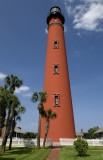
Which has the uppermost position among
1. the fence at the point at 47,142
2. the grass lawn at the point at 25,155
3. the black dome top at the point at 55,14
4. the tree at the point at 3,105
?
the black dome top at the point at 55,14

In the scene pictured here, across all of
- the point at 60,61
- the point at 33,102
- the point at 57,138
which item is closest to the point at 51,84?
the point at 60,61

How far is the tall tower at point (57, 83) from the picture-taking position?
2255cm

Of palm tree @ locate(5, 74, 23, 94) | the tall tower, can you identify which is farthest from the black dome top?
palm tree @ locate(5, 74, 23, 94)

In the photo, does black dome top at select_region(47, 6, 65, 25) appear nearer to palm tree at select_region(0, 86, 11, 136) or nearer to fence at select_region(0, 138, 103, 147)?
palm tree at select_region(0, 86, 11, 136)

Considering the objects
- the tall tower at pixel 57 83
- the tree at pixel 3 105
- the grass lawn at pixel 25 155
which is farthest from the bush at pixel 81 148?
the tall tower at pixel 57 83

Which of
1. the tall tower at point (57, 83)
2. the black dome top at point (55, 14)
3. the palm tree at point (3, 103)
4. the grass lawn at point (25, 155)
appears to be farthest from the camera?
the black dome top at point (55, 14)

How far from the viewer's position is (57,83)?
24.7m

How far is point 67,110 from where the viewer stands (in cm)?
2355

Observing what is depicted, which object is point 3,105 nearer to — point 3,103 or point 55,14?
point 3,103

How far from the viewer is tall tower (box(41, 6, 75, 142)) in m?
22.5

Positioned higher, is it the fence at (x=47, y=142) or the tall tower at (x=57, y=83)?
the tall tower at (x=57, y=83)

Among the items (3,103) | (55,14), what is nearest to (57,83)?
(3,103)

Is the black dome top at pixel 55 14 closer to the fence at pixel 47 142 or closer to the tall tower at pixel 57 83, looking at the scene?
the tall tower at pixel 57 83

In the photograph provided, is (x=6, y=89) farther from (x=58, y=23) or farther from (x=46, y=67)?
(x=58, y=23)
